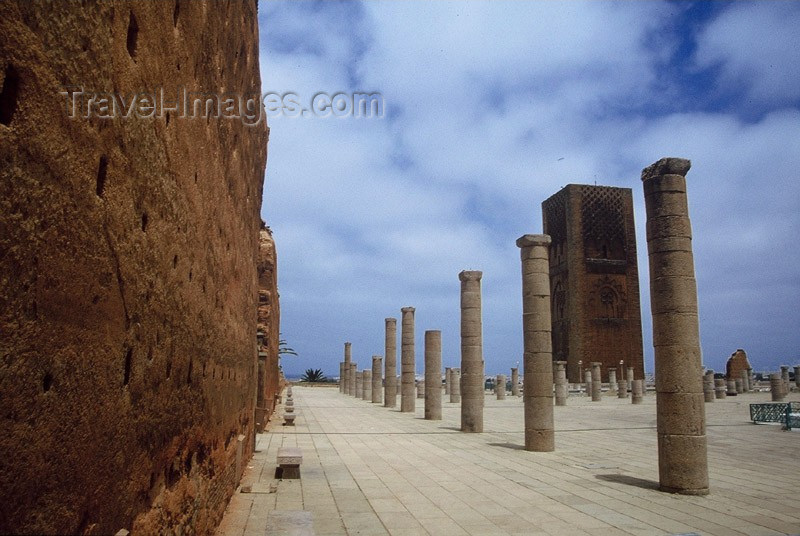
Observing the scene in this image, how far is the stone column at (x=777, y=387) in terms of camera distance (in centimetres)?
2383

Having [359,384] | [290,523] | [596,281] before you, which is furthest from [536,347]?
[596,281]

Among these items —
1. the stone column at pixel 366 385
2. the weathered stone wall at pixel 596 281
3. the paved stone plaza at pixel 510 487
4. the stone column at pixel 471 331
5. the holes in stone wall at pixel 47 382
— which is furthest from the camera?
the weathered stone wall at pixel 596 281

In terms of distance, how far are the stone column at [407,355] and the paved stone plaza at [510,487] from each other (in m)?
7.70

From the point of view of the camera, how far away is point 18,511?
60.4 inches

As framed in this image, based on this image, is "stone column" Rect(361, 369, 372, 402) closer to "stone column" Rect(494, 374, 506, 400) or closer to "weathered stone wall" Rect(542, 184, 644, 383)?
"stone column" Rect(494, 374, 506, 400)

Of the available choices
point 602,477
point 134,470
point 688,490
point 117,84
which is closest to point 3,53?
point 117,84

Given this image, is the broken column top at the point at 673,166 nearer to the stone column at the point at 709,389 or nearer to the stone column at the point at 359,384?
the stone column at the point at 709,389

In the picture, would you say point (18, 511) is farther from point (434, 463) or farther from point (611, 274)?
point (611, 274)

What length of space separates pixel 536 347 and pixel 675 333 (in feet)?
12.9

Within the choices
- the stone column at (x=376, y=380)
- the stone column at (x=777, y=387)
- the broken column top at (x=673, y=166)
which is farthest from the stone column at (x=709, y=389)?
the broken column top at (x=673, y=166)

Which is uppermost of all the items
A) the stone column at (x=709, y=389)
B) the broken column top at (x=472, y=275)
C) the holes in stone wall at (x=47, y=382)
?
the broken column top at (x=472, y=275)

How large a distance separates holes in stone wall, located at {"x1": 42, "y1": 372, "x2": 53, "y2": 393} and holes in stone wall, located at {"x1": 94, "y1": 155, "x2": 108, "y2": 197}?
67 cm

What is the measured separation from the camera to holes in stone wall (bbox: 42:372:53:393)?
1660mm

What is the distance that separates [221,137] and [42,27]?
3.24 meters
